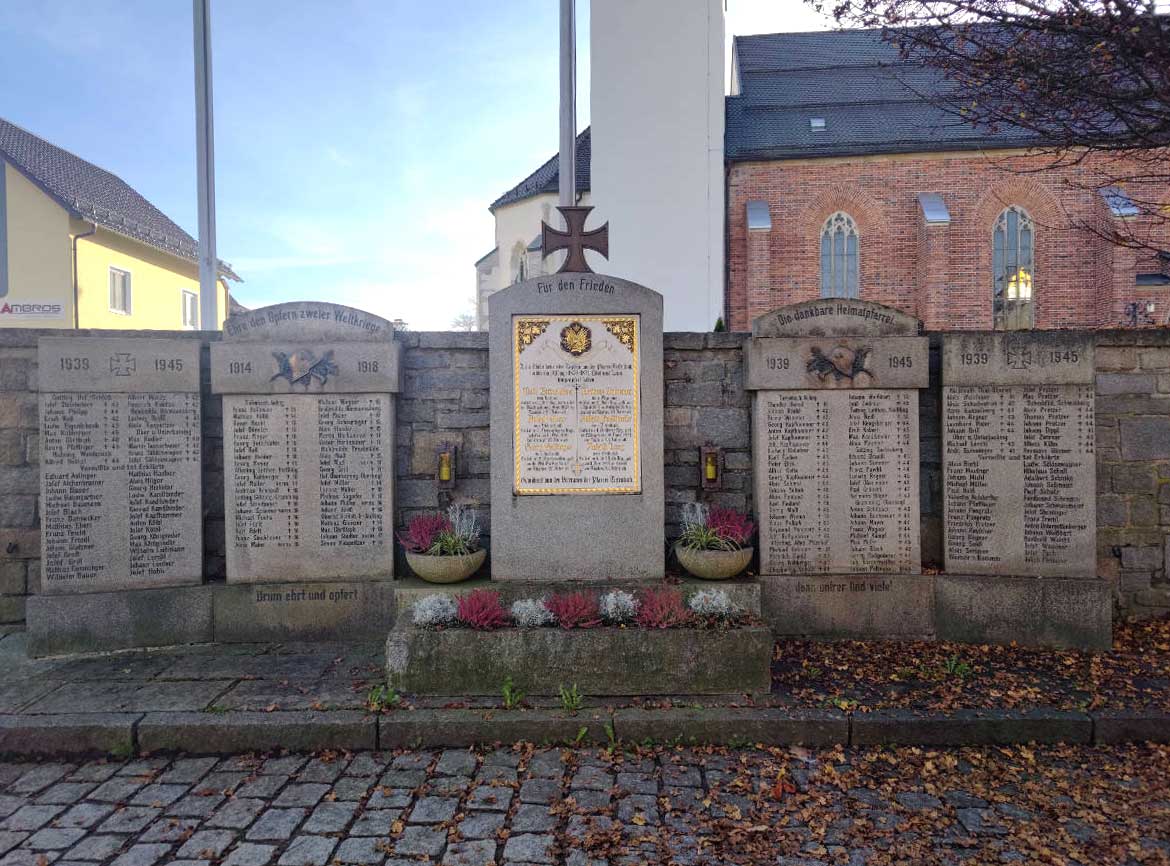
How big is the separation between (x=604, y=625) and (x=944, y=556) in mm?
2907

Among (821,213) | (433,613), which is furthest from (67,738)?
(821,213)

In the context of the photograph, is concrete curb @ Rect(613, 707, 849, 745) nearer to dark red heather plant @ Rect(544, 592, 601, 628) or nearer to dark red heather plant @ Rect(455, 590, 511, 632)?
dark red heather plant @ Rect(544, 592, 601, 628)

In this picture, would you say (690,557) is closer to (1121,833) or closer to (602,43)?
(1121,833)

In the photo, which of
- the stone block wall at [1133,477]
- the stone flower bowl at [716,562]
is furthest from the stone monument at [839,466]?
the stone block wall at [1133,477]

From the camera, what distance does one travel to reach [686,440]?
19.3ft

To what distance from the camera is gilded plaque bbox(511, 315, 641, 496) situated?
18.0 feet

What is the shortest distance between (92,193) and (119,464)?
2597cm

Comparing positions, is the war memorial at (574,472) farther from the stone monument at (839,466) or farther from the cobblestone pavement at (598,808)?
the cobblestone pavement at (598,808)

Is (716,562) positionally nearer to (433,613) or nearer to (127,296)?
(433,613)

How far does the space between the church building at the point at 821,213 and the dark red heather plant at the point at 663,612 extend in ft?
51.0

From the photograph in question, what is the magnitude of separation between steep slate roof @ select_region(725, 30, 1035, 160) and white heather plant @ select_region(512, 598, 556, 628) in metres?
18.7

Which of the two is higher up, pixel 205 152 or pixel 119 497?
pixel 205 152

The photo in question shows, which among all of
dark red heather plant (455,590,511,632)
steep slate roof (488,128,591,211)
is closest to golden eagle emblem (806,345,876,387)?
dark red heather plant (455,590,511,632)

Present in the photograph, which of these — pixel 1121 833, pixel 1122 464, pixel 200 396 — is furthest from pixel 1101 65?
pixel 200 396
